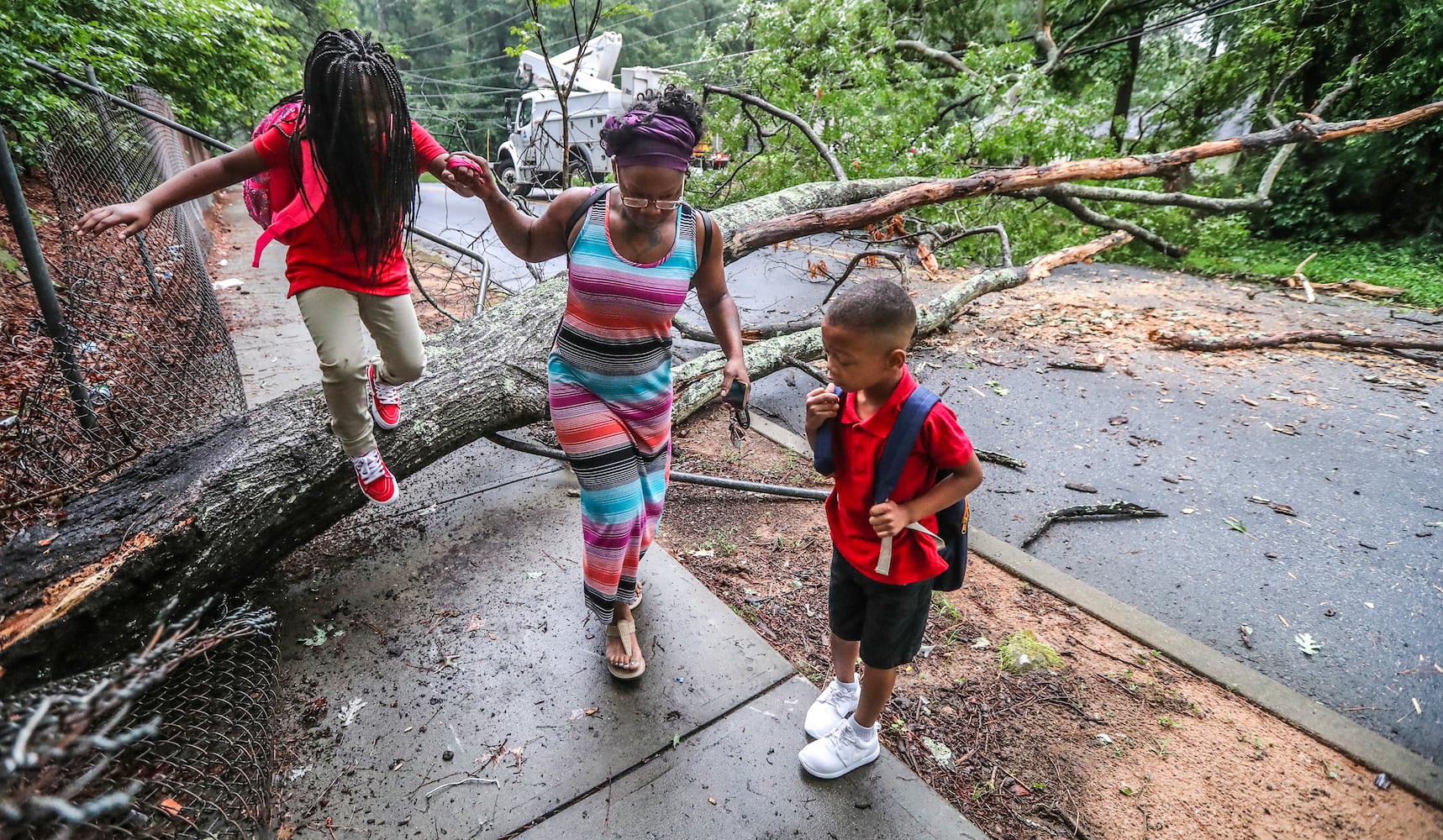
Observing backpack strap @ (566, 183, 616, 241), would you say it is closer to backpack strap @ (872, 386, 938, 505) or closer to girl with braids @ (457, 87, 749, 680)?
girl with braids @ (457, 87, 749, 680)

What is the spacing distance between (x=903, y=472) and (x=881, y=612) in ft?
1.40

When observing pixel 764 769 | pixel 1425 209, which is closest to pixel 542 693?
pixel 764 769

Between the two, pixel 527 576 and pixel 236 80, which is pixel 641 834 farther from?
pixel 236 80

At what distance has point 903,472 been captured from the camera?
160 centimetres

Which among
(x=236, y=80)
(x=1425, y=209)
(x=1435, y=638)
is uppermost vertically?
(x=236, y=80)

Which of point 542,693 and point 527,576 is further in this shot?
point 527,576

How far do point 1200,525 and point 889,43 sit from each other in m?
8.01

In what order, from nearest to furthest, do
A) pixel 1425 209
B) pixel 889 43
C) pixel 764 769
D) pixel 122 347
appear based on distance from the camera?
1. pixel 764 769
2. pixel 122 347
3. pixel 889 43
4. pixel 1425 209

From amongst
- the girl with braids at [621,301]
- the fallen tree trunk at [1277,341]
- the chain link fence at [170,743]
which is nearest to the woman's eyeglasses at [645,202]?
the girl with braids at [621,301]

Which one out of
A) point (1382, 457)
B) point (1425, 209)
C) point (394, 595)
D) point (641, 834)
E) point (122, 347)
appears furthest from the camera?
point (1425, 209)

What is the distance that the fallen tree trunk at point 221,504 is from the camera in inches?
73.6

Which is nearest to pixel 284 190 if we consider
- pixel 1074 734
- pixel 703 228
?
pixel 703 228

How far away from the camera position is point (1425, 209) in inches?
390

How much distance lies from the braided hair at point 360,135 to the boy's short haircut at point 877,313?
1486mm
